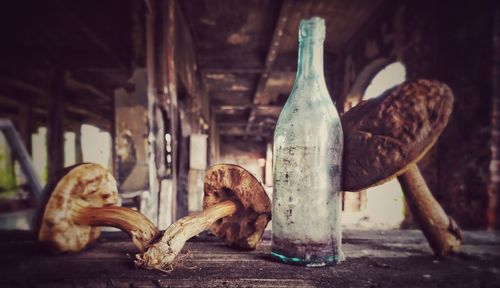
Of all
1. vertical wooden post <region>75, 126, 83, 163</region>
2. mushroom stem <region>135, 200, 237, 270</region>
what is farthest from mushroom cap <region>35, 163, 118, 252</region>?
vertical wooden post <region>75, 126, 83, 163</region>

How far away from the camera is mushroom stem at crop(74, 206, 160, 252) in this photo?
2.46 ft

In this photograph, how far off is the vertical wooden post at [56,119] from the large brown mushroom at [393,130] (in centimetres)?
581

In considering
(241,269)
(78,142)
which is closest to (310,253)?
(241,269)

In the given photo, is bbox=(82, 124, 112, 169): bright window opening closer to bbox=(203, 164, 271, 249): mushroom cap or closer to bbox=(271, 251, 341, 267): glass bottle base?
bbox=(203, 164, 271, 249): mushroom cap

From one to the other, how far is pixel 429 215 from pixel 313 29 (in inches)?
25.6

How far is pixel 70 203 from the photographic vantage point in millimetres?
789

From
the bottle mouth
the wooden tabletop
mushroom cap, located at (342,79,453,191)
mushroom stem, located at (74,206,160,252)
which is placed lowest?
the wooden tabletop

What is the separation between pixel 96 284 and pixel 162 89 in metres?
2.23

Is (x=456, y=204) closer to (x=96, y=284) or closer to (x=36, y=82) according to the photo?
(x=96, y=284)

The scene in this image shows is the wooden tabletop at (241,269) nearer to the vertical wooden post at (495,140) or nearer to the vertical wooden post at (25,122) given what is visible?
the vertical wooden post at (495,140)

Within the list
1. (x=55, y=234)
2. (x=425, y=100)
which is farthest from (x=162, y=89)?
(x=425, y=100)

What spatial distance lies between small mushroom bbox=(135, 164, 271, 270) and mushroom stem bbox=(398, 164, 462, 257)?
437 mm

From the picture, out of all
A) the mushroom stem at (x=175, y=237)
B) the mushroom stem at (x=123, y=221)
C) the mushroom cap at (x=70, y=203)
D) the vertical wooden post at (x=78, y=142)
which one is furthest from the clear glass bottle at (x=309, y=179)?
the vertical wooden post at (x=78, y=142)

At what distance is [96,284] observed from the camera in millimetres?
615
